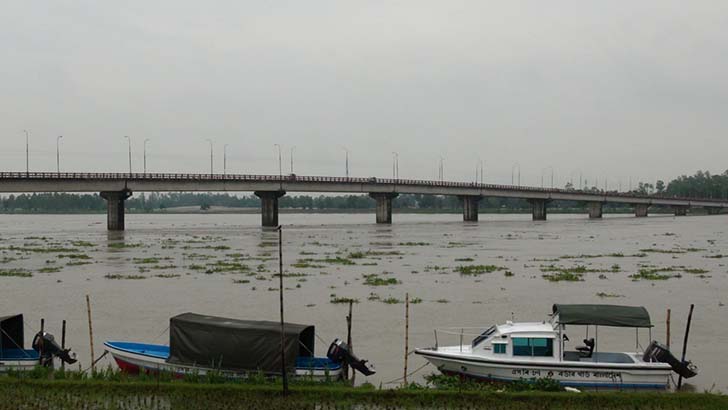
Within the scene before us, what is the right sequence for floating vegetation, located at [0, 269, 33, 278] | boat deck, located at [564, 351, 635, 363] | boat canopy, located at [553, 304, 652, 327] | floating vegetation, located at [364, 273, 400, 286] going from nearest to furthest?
boat canopy, located at [553, 304, 652, 327], boat deck, located at [564, 351, 635, 363], floating vegetation, located at [364, 273, 400, 286], floating vegetation, located at [0, 269, 33, 278]

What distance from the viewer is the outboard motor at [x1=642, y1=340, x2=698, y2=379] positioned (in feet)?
62.0

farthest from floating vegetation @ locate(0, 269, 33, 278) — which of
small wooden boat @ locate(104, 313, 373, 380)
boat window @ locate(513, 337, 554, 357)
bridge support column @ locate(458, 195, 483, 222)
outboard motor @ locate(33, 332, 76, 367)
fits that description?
bridge support column @ locate(458, 195, 483, 222)

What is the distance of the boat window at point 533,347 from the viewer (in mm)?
19484

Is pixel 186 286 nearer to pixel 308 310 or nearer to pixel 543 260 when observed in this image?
pixel 308 310

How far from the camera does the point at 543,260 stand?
56.6m

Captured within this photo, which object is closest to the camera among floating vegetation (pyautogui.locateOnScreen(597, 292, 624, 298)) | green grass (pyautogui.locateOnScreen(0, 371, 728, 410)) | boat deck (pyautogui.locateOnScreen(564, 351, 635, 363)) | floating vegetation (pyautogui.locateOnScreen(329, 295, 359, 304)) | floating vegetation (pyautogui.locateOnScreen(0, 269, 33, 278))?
green grass (pyautogui.locateOnScreen(0, 371, 728, 410))

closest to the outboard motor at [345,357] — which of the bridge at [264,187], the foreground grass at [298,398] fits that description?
the foreground grass at [298,398]

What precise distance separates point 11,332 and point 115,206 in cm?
9104

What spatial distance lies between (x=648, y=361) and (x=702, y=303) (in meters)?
A: 15.8

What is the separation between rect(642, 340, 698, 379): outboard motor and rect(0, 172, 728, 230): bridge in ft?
297

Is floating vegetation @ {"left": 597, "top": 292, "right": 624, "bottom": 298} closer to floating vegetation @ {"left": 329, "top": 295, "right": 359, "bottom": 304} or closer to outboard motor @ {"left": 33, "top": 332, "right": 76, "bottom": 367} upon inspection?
floating vegetation @ {"left": 329, "top": 295, "right": 359, "bottom": 304}

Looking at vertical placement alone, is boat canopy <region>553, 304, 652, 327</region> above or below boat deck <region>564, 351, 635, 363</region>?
above

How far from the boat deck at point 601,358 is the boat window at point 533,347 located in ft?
2.73

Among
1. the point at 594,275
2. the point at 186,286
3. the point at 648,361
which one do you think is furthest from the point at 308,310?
the point at 594,275
